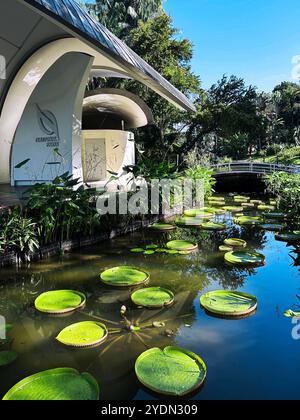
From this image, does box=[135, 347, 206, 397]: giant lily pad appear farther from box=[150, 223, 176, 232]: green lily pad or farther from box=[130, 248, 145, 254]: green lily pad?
box=[150, 223, 176, 232]: green lily pad

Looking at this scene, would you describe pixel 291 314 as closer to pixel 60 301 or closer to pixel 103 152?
pixel 60 301

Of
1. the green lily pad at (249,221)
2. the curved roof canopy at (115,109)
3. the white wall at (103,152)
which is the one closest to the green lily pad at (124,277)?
the green lily pad at (249,221)

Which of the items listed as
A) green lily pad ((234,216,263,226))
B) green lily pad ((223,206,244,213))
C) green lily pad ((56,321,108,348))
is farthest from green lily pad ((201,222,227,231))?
green lily pad ((56,321,108,348))

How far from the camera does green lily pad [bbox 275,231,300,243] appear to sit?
19.6ft

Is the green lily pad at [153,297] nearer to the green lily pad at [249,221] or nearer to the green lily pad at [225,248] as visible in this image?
the green lily pad at [225,248]

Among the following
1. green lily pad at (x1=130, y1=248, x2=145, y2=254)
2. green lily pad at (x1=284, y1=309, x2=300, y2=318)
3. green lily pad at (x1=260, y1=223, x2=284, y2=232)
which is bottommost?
green lily pad at (x1=284, y1=309, x2=300, y2=318)

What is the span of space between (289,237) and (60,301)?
169 inches

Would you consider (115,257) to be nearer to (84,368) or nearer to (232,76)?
(84,368)

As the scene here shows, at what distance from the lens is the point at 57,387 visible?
2156mm

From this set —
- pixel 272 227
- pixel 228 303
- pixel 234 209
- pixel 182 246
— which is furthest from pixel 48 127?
pixel 228 303

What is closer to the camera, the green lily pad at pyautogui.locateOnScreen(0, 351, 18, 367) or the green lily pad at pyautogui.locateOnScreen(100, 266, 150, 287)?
the green lily pad at pyautogui.locateOnScreen(0, 351, 18, 367)

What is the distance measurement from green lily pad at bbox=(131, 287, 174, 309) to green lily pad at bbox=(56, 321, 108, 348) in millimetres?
603
